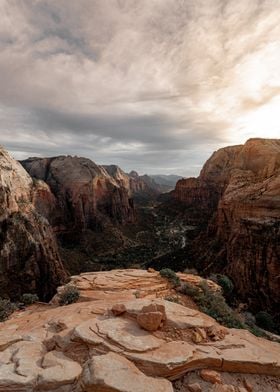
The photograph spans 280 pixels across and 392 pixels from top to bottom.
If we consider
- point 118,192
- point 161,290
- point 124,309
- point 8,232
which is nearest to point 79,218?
point 118,192

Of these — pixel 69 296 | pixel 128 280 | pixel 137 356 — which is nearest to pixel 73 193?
pixel 128 280

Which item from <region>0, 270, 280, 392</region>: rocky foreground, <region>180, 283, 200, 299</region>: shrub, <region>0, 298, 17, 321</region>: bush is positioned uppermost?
<region>0, 270, 280, 392</region>: rocky foreground

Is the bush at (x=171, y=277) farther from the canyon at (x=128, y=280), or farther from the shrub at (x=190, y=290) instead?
the shrub at (x=190, y=290)

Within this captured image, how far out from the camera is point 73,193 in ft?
251

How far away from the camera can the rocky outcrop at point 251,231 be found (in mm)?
35719

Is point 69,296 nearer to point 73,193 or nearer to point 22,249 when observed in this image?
point 22,249

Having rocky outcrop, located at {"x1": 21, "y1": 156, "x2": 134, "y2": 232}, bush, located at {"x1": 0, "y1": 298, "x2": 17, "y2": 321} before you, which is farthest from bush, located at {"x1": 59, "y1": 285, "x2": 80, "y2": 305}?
rocky outcrop, located at {"x1": 21, "y1": 156, "x2": 134, "y2": 232}

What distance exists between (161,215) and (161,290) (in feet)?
349

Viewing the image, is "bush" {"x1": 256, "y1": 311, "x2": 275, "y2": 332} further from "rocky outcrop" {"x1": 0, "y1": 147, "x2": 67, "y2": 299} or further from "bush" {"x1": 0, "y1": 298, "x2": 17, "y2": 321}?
"rocky outcrop" {"x1": 0, "y1": 147, "x2": 67, "y2": 299}

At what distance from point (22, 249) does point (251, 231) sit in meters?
34.8

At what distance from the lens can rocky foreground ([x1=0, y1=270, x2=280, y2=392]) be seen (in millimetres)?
7453

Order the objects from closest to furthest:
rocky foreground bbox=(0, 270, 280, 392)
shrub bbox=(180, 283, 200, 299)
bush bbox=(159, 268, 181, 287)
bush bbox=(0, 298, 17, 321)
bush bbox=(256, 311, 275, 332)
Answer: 1. rocky foreground bbox=(0, 270, 280, 392)
2. bush bbox=(0, 298, 17, 321)
3. shrub bbox=(180, 283, 200, 299)
4. bush bbox=(159, 268, 181, 287)
5. bush bbox=(256, 311, 275, 332)

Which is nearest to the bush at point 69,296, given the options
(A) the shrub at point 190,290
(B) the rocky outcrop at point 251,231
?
(A) the shrub at point 190,290

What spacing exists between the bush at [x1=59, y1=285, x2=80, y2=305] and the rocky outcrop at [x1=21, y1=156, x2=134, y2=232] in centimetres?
5105
